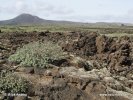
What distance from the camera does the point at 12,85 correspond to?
1398 centimetres

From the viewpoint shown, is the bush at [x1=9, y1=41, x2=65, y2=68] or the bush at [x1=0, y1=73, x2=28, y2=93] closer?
the bush at [x1=0, y1=73, x2=28, y2=93]

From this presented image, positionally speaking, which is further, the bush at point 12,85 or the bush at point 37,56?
the bush at point 37,56

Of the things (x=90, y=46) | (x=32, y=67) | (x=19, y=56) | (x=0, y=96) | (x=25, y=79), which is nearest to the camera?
(x=0, y=96)

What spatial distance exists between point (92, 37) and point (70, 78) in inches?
988

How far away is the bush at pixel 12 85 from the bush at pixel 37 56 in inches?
91.0

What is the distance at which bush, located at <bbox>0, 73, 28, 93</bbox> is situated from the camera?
14.0 meters

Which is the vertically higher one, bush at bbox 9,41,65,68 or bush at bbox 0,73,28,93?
bush at bbox 9,41,65,68

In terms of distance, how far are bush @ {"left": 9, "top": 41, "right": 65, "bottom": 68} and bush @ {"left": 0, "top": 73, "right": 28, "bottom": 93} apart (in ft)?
7.58

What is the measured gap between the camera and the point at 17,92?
14031 mm

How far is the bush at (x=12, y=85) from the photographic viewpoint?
45.9 feet

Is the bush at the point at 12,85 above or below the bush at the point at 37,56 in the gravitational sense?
below

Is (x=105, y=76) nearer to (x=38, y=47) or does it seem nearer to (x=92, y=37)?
(x=38, y=47)

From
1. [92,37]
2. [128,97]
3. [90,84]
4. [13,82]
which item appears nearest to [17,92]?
[13,82]

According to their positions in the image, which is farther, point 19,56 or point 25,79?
point 19,56
